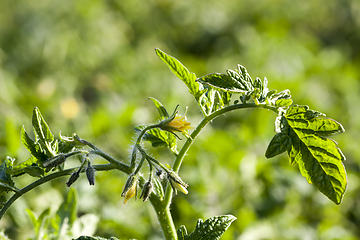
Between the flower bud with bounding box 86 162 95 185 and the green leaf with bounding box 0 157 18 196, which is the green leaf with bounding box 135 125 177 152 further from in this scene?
the green leaf with bounding box 0 157 18 196

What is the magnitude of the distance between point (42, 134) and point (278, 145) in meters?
0.76

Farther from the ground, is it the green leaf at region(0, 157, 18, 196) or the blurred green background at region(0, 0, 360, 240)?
the blurred green background at region(0, 0, 360, 240)

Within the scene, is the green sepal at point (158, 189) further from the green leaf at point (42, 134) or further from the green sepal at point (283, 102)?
the green sepal at point (283, 102)

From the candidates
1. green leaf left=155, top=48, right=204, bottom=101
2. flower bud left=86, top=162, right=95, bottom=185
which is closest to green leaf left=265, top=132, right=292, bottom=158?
green leaf left=155, top=48, right=204, bottom=101

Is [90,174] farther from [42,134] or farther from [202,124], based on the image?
[202,124]

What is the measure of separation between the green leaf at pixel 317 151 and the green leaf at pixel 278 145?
2 cm

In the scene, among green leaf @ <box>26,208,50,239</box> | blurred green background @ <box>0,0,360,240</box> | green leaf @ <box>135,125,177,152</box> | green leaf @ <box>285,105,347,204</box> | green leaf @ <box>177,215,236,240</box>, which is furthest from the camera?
blurred green background @ <box>0,0,360,240</box>

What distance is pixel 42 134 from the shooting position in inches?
46.9

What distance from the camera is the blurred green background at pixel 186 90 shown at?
2.54 m

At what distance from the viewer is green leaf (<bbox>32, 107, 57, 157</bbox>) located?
46.9 inches

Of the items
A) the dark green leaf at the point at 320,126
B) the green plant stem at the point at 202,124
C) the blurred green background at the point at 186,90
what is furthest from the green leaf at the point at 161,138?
the blurred green background at the point at 186,90

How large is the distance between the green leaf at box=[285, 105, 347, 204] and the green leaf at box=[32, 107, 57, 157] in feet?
2.56

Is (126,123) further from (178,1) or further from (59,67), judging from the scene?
(178,1)

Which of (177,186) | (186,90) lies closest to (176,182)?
(177,186)
